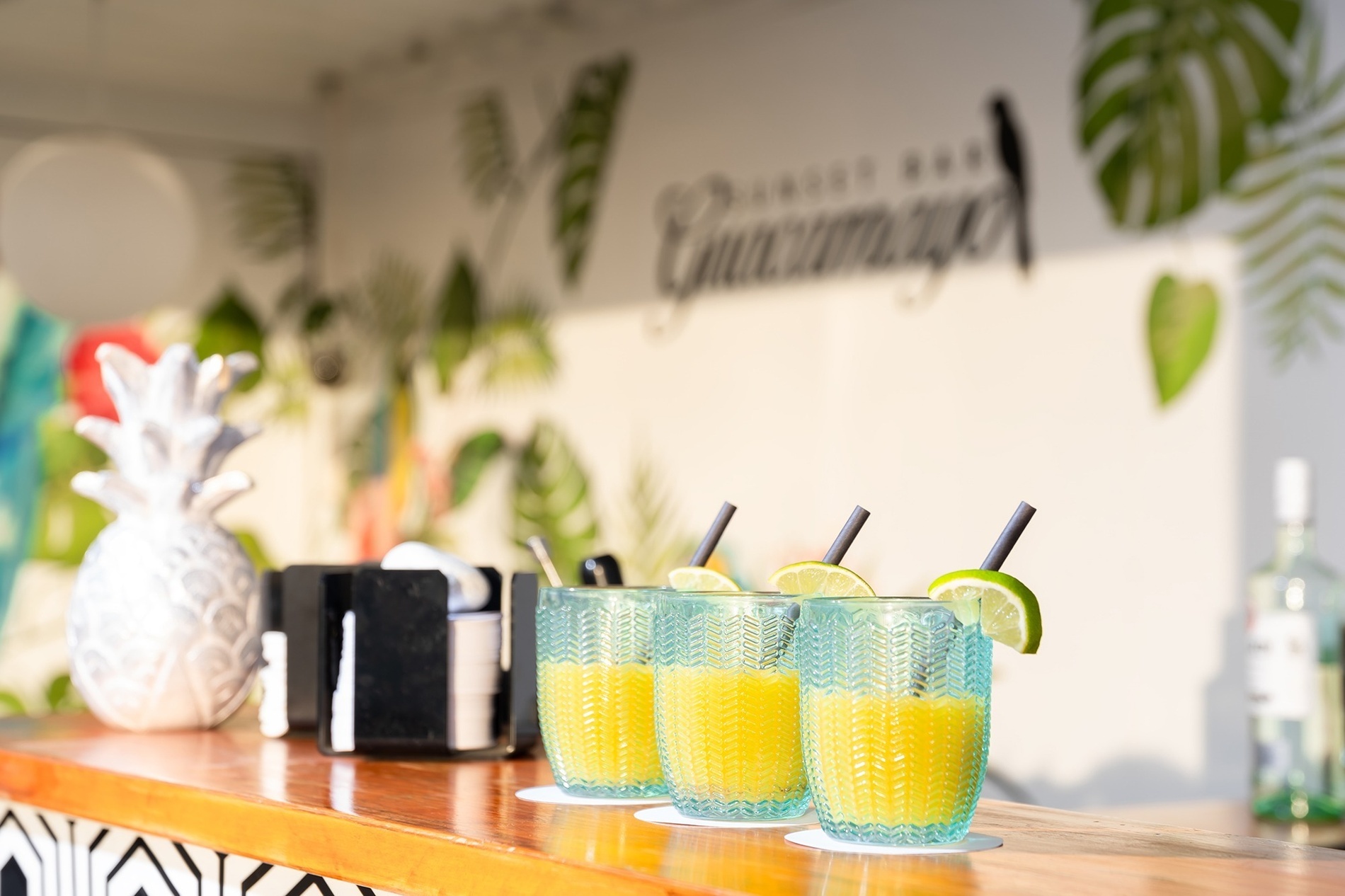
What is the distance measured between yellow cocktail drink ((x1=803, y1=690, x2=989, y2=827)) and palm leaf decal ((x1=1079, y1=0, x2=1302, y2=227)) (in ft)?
7.38

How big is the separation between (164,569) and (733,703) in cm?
89

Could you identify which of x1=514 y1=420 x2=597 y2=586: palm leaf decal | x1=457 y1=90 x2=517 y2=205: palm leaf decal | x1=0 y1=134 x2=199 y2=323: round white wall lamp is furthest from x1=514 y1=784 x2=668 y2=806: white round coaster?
x1=457 y1=90 x2=517 y2=205: palm leaf decal

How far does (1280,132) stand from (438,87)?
283 centimetres

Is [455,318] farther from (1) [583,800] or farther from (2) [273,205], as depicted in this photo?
(1) [583,800]

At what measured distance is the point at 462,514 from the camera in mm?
4809

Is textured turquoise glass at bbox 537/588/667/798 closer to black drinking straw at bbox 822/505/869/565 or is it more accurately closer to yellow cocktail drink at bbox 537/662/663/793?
yellow cocktail drink at bbox 537/662/663/793

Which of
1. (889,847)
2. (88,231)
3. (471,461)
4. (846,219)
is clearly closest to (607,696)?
(889,847)

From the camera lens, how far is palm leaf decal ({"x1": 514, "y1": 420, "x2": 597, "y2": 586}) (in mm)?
4422

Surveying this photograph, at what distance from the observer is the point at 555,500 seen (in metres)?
4.51

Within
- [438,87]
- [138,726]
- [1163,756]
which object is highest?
[438,87]

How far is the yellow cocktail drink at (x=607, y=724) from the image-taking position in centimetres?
129

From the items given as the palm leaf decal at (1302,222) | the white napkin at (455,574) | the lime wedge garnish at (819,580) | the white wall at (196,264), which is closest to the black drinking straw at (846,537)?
the lime wedge garnish at (819,580)

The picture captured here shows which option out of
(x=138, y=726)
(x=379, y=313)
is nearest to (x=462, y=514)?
(x=379, y=313)

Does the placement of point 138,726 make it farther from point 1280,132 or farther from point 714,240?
point 714,240
